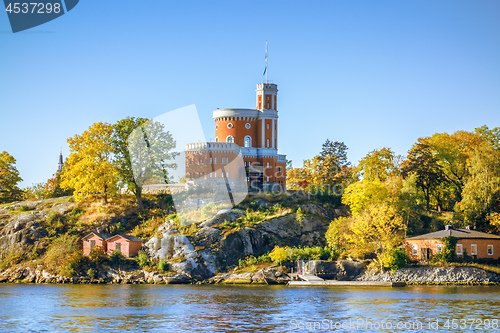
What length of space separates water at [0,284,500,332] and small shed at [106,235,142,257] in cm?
1269

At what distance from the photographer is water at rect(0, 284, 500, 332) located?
35.3 metres

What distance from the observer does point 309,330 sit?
34094mm

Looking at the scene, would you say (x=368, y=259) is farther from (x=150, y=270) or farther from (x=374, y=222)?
(x=150, y=270)

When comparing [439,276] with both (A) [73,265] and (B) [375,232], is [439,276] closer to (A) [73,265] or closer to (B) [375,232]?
(B) [375,232]

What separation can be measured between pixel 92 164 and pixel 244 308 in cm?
3830

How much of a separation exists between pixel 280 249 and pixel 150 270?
1284 cm

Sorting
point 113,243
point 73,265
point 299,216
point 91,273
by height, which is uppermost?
point 299,216

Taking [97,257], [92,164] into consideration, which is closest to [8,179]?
[92,164]

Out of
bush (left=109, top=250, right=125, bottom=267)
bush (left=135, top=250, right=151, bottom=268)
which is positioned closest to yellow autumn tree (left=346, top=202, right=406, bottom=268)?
bush (left=135, top=250, right=151, bottom=268)

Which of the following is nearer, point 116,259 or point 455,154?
point 116,259

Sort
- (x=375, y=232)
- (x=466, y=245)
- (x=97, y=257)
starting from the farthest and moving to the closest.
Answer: (x=97, y=257) < (x=466, y=245) < (x=375, y=232)

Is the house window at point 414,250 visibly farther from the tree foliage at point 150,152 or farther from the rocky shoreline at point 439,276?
the tree foliage at point 150,152

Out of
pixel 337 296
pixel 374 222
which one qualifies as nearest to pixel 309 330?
pixel 337 296

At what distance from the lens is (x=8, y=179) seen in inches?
3435
